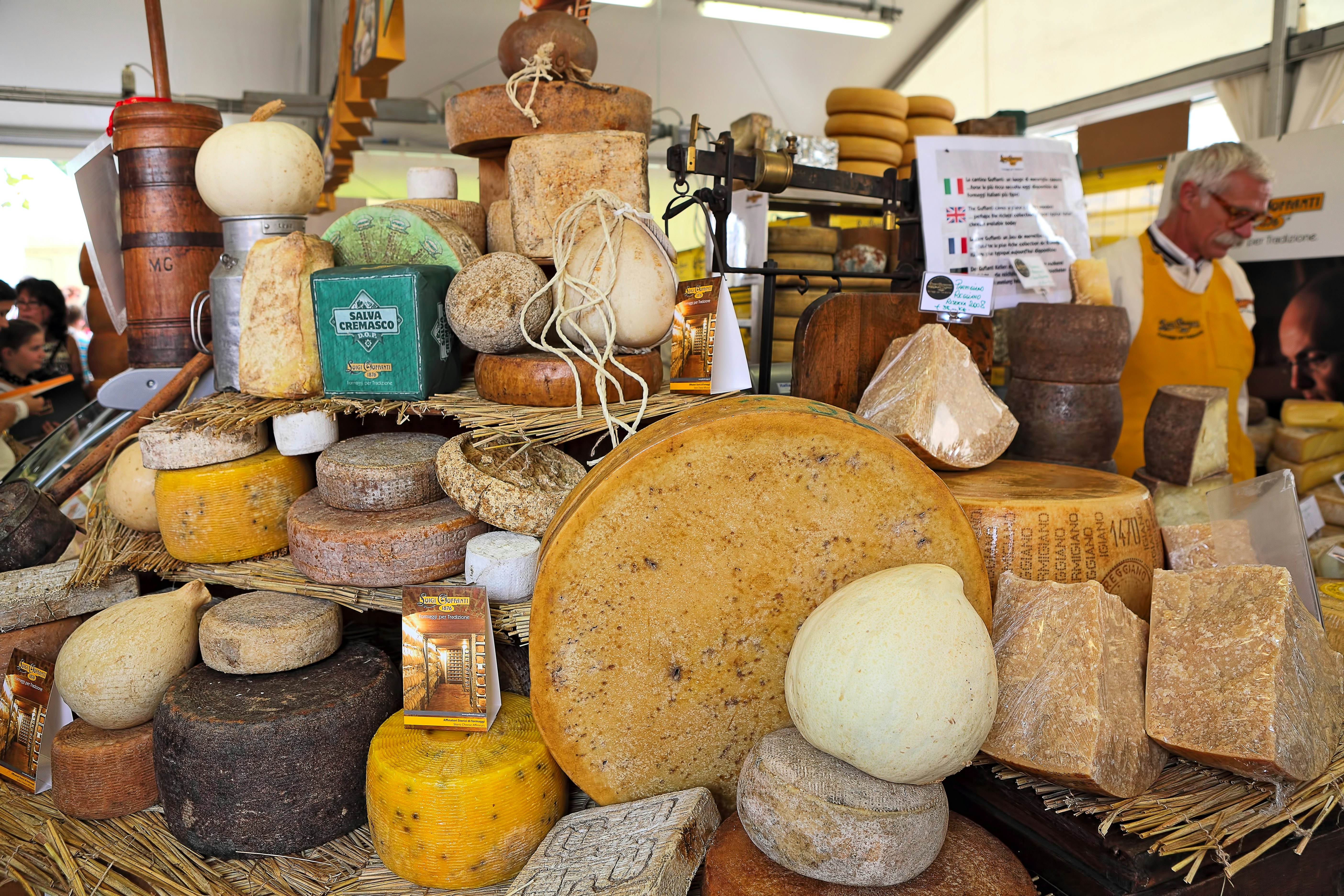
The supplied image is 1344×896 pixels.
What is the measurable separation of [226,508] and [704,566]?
42.8 inches

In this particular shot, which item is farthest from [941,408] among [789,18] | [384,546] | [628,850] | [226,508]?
[789,18]

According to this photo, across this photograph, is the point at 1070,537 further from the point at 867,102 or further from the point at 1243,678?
the point at 867,102

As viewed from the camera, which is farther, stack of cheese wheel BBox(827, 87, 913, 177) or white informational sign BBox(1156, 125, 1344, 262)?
stack of cheese wheel BBox(827, 87, 913, 177)

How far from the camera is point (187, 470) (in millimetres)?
1661

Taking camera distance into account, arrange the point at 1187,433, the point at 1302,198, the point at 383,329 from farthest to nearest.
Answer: the point at 1302,198, the point at 1187,433, the point at 383,329

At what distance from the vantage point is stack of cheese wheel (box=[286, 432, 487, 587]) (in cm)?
146

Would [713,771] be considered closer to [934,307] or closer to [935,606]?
[935,606]

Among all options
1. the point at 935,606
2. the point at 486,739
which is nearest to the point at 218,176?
Result: the point at 486,739

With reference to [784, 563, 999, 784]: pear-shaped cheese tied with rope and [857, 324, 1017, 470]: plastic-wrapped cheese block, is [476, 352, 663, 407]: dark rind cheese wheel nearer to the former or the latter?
[857, 324, 1017, 470]: plastic-wrapped cheese block

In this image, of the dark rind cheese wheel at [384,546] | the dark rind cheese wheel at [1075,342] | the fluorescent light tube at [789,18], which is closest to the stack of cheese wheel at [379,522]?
the dark rind cheese wheel at [384,546]

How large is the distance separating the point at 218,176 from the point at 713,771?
1.70 m

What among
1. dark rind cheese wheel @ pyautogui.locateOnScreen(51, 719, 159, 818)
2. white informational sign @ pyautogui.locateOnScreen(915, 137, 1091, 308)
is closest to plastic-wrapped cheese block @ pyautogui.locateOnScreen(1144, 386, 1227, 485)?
white informational sign @ pyautogui.locateOnScreen(915, 137, 1091, 308)

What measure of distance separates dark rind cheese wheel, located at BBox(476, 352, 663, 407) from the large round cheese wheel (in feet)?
0.98

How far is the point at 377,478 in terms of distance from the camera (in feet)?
5.09
